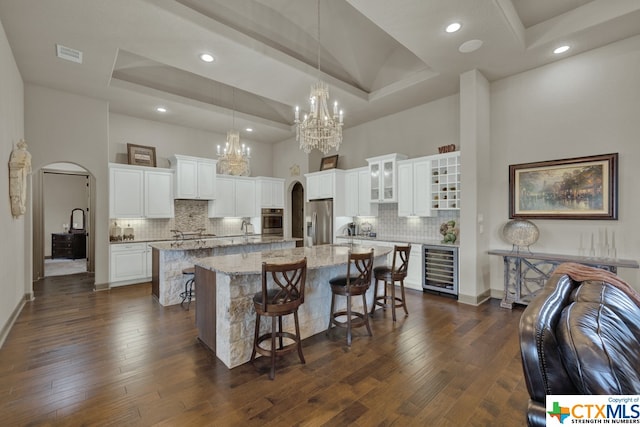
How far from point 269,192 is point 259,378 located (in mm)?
6100

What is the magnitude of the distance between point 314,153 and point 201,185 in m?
3.01

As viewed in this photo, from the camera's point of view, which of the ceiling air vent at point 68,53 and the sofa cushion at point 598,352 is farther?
the ceiling air vent at point 68,53

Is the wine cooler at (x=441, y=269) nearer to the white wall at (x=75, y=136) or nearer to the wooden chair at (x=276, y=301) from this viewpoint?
the wooden chair at (x=276, y=301)

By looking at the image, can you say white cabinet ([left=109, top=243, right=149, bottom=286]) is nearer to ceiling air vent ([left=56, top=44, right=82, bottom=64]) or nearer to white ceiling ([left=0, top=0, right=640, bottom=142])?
white ceiling ([left=0, top=0, right=640, bottom=142])

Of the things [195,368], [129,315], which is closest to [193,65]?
[129,315]

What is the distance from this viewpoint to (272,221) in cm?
820

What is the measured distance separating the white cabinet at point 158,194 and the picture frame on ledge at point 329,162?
11.9 feet

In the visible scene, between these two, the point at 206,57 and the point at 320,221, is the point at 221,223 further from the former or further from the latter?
the point at 206,57

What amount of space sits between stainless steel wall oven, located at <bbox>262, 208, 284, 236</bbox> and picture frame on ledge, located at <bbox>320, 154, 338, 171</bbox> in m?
1.90

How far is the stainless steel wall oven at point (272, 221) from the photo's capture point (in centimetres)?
807

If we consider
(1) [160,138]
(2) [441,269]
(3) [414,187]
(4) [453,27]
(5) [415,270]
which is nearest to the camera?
(4) [453,27]

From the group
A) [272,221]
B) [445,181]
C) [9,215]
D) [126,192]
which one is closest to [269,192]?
[272,221]

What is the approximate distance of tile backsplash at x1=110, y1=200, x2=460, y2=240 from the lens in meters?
5.65

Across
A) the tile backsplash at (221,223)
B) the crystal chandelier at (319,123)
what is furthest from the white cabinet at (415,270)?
the crystal chandelier at (319,123)
